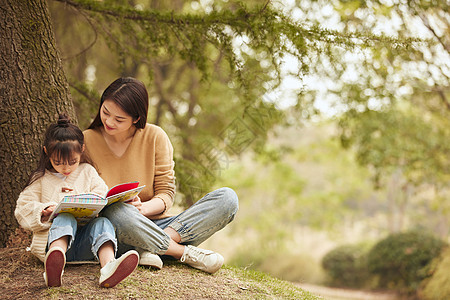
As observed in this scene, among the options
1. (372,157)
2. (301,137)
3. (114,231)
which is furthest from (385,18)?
(301,137)

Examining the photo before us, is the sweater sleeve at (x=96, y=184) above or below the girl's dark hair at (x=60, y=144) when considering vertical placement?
below

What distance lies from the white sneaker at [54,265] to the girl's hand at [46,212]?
332mm

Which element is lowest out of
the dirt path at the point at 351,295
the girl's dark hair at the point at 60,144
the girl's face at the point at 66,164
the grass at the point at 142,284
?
the dirt path at the point at 351,295

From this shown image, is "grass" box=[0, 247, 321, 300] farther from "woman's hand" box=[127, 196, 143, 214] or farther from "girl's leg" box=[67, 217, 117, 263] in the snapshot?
"woman's hand" box=[127, 196, 143, 214]

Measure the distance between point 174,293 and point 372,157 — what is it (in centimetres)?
618

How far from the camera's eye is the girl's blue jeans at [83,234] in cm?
240

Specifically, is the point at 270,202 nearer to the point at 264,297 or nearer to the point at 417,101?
the point at 417,101

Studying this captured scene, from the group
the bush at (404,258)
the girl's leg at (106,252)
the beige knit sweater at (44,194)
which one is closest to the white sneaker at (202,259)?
the girl's leg at (106,252)

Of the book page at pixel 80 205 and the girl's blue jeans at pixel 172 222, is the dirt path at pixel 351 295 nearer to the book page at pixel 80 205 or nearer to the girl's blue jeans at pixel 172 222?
the girl's blue jeans at pixel 172 222

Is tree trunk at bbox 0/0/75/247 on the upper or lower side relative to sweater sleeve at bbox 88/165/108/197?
upper

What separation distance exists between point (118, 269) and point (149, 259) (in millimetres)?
477

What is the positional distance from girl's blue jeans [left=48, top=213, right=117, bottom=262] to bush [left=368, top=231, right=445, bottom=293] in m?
8.06

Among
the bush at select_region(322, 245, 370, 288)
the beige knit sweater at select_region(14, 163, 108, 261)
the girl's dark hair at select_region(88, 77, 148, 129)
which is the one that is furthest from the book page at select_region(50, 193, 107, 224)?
the bush at select_region(322, 245, 370, 288)

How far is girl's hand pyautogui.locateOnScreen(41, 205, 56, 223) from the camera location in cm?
251
